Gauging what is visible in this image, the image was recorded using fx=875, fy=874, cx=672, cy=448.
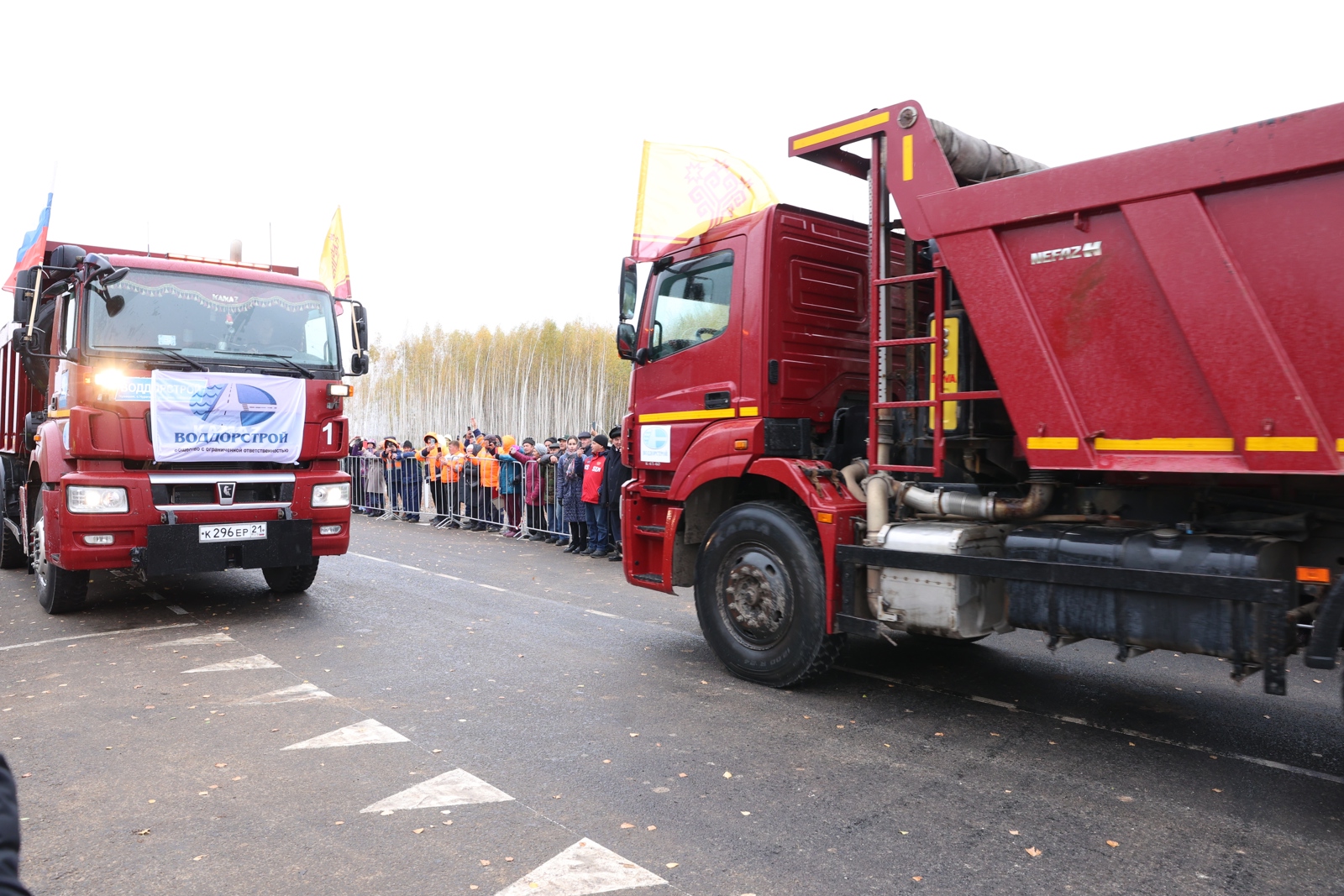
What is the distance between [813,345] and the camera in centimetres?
609

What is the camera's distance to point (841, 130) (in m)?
5.30

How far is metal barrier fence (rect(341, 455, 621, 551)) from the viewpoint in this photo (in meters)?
14.0

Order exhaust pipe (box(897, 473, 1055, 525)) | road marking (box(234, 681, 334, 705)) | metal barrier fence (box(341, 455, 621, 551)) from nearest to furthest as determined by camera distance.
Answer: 1. exhaust pipe (box(897, 473, 1055, 525))
2. road marking (box(234, 681, 334, 705))
3. metal barrier fence (box(341, 455, 621, 551))

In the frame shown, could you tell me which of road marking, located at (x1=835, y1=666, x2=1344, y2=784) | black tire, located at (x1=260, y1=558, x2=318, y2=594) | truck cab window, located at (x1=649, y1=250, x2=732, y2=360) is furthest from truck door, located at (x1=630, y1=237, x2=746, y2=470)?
black tire, located at (x1=260, y1=558, x2=318, y2=594)

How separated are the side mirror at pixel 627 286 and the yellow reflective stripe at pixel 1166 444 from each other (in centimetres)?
357

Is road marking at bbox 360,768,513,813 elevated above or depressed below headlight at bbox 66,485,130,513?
below

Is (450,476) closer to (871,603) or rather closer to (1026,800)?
(871,603)

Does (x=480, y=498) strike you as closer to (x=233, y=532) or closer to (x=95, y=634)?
(x=233, y=532)

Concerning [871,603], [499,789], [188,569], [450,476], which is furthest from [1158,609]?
[450,476]

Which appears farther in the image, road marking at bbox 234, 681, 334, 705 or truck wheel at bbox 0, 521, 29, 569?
truck wheel at bbox 0, 521, 29, 569

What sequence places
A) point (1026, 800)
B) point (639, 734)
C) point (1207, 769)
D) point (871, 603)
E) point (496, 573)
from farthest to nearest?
1. point (496, 573)
2. point (871, 603)
3. point (639, 734)
4. point (1207, 769)
5. point (1026, 800)

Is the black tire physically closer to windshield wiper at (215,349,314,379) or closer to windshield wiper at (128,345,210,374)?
windshield wiper at (215,349,314,379)

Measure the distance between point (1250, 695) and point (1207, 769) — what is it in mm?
1612

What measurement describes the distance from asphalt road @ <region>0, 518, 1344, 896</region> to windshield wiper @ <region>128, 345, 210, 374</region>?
7.26 feet
